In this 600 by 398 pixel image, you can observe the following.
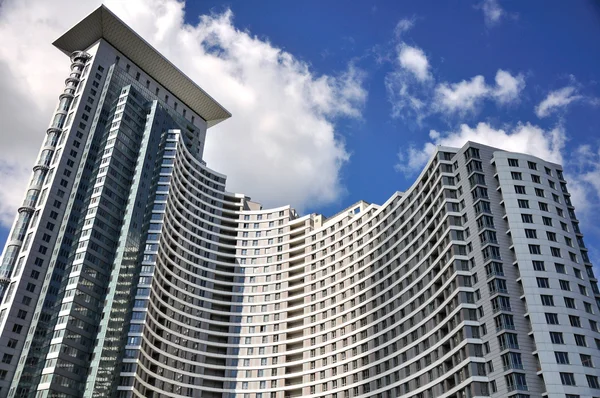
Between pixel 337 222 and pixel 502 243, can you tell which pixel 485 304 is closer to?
pixel 502 243

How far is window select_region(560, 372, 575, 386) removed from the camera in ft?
273

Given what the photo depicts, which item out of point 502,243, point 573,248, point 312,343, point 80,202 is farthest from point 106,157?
point 573,248

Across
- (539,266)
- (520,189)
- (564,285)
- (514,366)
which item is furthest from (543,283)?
(520,189)

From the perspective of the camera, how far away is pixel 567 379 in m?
83.6

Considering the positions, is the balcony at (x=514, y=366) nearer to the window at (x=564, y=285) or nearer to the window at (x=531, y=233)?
the window at (x=564, y=285)

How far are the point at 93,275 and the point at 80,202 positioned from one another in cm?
2060

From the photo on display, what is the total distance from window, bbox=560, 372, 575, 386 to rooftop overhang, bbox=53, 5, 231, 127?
5443 inches

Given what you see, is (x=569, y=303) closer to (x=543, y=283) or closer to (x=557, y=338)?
(x=543, y=283)

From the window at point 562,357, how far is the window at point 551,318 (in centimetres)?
495

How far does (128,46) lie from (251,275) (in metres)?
75.5

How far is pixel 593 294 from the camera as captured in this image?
96.4 m

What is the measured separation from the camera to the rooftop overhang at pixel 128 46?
165m

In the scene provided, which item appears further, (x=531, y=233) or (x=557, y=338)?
(x=531, y=233)

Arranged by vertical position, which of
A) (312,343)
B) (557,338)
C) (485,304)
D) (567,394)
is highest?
(312,343)
